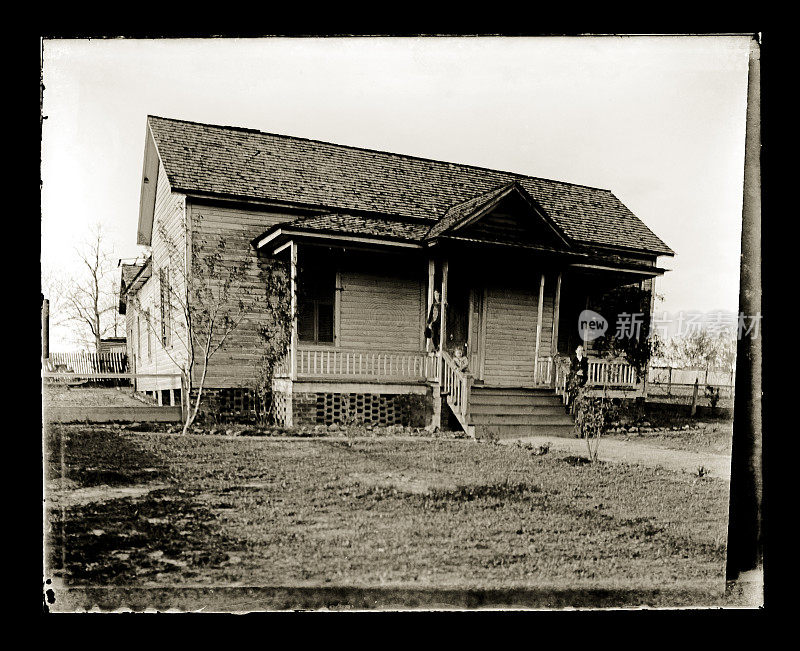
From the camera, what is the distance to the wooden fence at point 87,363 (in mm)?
4871

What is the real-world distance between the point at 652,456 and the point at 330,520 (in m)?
2.92

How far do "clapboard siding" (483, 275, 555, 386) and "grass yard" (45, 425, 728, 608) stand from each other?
0.89 meters

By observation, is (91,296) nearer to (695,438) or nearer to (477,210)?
(477,210)

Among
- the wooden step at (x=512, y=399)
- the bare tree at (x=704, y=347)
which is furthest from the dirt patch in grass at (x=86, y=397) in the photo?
the bare tree at (x=704, y=347)

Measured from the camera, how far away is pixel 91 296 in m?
4.90

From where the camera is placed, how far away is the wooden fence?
16.0 ft

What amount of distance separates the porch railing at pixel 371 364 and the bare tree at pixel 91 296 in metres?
1.58

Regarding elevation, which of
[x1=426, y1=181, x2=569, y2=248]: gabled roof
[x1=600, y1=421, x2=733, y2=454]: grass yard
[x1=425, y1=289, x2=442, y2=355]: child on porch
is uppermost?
[x1=426, y1=181, x2=569, y2=248]: gabled roof

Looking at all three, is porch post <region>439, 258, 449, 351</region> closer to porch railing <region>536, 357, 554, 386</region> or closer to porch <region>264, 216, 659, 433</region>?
porch <region>264, 216, 659, 433</region>

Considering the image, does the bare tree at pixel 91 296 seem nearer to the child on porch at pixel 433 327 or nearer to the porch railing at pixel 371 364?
the porch railing at pixel 371 364

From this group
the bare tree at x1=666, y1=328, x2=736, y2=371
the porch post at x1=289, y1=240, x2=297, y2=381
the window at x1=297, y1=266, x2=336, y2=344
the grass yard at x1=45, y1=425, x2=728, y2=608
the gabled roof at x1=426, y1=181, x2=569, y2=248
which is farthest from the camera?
the gabled roof at x1=426, y1=181, x2=569, y2=248

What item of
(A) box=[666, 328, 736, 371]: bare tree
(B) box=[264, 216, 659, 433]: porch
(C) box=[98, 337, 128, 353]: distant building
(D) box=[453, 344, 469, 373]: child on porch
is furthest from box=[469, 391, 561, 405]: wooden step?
(C) box=[98, 337, 128, 353]: distant building

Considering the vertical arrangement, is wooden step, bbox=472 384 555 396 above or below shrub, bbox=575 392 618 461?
above

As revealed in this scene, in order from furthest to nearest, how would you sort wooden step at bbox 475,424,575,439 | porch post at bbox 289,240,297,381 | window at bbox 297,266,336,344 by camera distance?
1. wooden step at bbox 475,424,575,439
2. window at bbox 297,266,336,344
3. porch post at bbox 289,240,297,381
